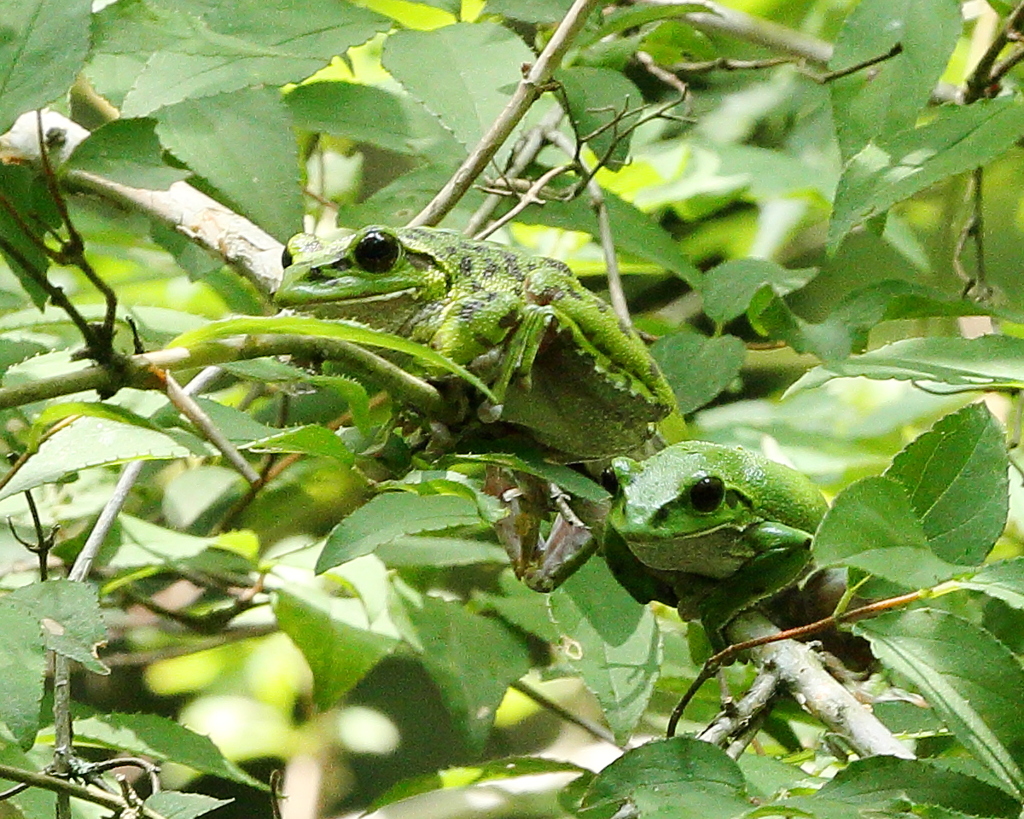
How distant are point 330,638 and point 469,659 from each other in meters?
0.20

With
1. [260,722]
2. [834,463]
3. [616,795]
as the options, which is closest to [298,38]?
[616,795]

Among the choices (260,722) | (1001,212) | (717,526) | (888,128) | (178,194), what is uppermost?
(888,128)

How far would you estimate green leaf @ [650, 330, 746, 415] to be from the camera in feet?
5.22

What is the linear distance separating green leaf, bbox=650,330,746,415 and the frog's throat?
0.37 metres

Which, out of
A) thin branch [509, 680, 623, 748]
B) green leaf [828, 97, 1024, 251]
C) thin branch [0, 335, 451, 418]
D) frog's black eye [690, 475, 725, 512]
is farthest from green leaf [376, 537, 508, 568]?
green leaf [828, 97, 1024, 251]

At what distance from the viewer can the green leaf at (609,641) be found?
120 cm

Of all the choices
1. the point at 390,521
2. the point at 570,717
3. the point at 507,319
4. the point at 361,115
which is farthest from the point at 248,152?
the point at 570,717

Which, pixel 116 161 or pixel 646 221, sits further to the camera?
pixel 646 221

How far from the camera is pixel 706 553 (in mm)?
1256

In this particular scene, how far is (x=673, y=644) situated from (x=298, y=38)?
97cm

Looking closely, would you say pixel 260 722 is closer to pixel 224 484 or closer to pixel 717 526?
pixel 224 484

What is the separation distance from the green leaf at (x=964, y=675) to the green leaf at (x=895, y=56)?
25.2 inches

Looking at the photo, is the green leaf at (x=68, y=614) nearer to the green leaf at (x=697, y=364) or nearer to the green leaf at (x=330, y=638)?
the green leaf at (x=330, y=638)

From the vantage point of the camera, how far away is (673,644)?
5.38 feet
